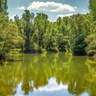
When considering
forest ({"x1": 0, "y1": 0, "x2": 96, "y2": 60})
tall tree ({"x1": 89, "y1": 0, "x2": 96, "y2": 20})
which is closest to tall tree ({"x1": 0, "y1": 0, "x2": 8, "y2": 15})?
forest ({"x1": 0, "y1": 0, "x2": 96, "y2": 60})

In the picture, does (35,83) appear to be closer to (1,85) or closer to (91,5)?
(1,85)

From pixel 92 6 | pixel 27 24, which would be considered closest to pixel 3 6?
pixel 27 24

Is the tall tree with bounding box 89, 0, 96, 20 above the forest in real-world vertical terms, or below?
above

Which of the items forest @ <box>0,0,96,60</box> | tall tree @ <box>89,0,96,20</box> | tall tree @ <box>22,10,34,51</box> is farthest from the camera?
tall tree @ <box>22,10,34,51</box>

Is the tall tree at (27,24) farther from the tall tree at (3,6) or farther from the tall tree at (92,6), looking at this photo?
the tall tree at (92,6)

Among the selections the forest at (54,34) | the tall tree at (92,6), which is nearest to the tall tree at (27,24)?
the forest at (54,34)

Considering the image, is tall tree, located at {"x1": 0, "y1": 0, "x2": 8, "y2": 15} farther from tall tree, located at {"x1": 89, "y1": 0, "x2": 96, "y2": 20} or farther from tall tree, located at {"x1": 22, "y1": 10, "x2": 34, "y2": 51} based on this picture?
tall tree, located at {"x1": 89, "y1": 0, "x2": 96, "y2": 20}

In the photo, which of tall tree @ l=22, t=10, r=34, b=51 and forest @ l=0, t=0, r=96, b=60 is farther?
tall tree @ l=22, t=10, r=34, b=51

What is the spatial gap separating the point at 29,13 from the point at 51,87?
2034 inches

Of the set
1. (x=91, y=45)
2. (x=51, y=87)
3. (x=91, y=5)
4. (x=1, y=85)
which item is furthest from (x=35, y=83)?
(x=91, y=5)

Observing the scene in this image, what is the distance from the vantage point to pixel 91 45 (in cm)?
4381

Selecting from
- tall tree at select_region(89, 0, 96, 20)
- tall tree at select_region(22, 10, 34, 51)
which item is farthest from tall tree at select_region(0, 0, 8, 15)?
tall tree at select_region(89, 0, 96, 20)

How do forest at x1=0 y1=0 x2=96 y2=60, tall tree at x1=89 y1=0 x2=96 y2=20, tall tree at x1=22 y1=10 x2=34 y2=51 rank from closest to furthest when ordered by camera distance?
forest at x1=0 y1=0 x2=96 y2=60
tall tree at x1=89 y1=0 x2=96 y2=20
tall tree at x1=22 y1=10 x2=34 y2=51

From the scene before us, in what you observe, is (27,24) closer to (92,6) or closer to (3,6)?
(3,6)
